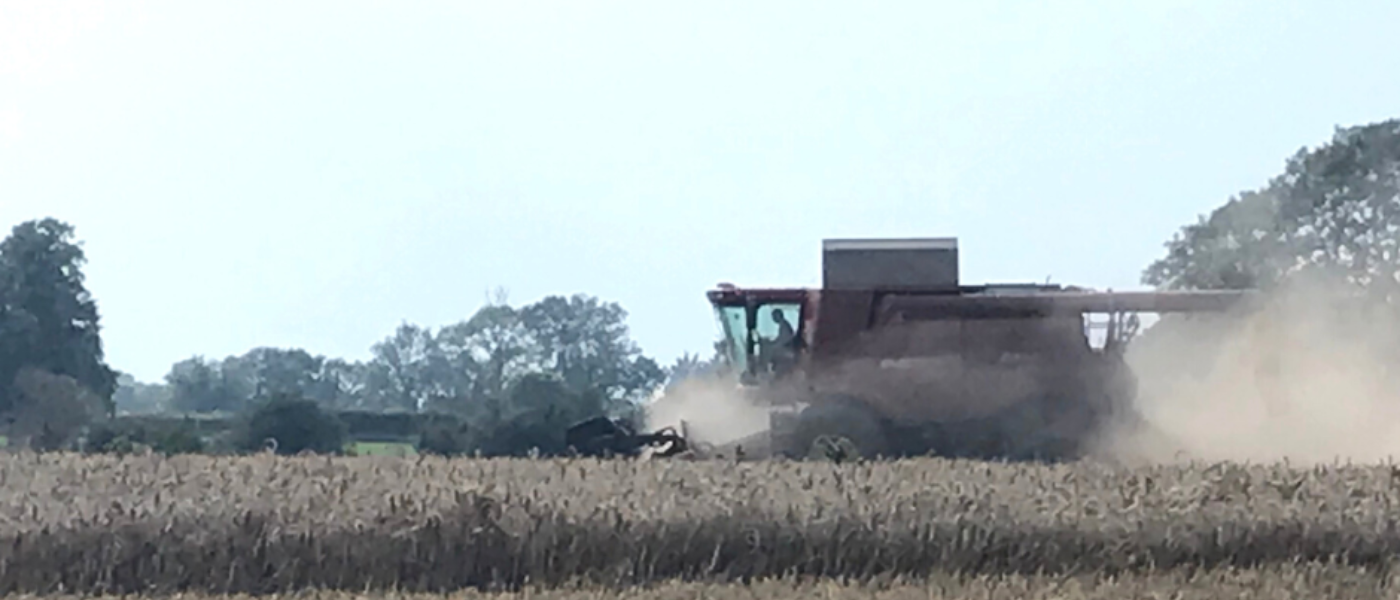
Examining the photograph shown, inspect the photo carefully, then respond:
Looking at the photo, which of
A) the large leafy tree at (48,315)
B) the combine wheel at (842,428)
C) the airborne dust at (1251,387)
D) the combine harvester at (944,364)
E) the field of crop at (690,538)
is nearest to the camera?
the field of crop at (690,538)

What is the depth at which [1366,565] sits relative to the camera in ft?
34.1

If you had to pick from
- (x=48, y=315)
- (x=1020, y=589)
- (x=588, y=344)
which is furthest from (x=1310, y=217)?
(x=1020, y=589)

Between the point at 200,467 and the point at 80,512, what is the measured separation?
2.17m

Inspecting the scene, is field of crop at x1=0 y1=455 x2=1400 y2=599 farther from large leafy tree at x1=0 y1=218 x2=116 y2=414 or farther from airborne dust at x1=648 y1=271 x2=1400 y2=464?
large leafy tree at x1=0 y1=218 x2=116 y2=414

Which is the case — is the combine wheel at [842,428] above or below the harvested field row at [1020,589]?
above

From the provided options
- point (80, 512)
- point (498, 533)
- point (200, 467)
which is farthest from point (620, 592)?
point (200, 467)

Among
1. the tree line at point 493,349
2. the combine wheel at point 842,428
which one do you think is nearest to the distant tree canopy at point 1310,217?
the tree line at point 493,349

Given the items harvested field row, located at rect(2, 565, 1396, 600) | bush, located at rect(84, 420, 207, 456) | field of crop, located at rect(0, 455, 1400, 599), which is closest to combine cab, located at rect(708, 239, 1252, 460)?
bush, located at rect(84, 420, 207, 456)

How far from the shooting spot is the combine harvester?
16.4 meters

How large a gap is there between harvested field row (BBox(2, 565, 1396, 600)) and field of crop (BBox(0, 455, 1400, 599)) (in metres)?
0.03

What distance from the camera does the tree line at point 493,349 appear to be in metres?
21.8

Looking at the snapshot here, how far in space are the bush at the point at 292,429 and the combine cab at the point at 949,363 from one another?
4.98 metres

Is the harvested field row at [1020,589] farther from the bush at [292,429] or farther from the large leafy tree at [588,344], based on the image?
the large leafy tree at [588,344]

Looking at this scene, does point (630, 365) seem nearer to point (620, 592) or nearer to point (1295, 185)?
point (1295, 185)
